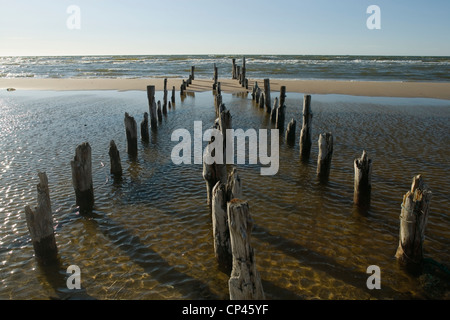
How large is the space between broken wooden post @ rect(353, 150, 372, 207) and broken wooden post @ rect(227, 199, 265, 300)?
15.8 ft

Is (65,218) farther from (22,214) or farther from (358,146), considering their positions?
(358,146)

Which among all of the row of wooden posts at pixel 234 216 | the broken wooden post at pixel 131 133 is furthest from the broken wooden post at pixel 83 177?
the broken wooden post at pixel 131 133

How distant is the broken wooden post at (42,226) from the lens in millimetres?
5984

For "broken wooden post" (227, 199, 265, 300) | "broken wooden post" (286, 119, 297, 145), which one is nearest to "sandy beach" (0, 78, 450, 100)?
"broken wooden post" (286, 119, 297, 145)

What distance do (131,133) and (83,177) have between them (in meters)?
4.78

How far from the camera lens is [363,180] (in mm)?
8078

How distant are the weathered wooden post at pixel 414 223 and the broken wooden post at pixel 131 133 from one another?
9999mm

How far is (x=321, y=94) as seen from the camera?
99.3 ft

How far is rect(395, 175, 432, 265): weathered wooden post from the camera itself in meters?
5.51

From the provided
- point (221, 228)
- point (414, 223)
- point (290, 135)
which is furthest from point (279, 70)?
point (221, 228)

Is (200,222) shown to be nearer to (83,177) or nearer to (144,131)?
(83,177)

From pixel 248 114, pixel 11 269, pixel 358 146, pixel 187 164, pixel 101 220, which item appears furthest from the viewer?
pixel 248 114

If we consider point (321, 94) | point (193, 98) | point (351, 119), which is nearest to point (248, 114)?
point (351, 119)
